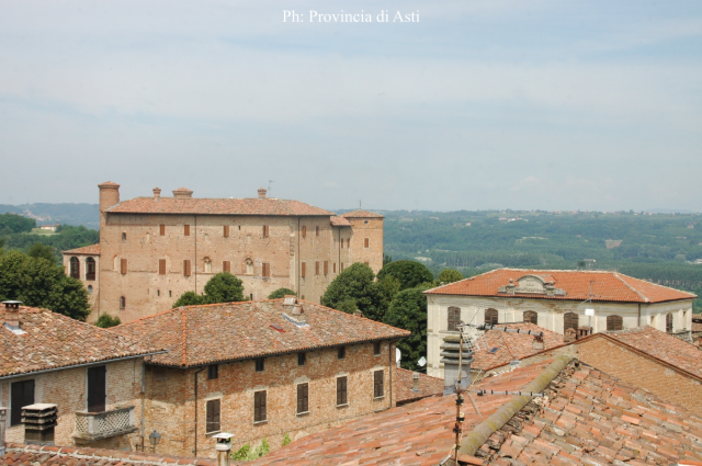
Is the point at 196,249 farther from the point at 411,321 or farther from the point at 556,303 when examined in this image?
the point at 556,303

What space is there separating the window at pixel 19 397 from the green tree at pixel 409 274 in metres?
47.6

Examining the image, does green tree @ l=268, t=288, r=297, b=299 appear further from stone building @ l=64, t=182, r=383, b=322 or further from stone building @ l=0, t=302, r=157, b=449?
stone building @ l=0, t=302, r=157, b=449

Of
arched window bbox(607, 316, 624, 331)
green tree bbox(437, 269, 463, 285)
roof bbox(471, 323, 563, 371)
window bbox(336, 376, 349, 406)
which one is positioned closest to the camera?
roof bbox(471, 323, 563, 371)

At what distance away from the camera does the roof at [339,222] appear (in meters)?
69.8

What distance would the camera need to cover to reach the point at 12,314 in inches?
719

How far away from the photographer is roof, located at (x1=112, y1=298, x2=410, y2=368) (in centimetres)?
2173

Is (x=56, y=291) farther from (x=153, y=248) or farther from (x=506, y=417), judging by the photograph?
(x=506, y=417)

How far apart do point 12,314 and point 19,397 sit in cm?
271

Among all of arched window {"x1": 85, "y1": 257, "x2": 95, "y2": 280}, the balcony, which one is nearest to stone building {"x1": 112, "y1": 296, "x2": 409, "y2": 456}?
the balcony

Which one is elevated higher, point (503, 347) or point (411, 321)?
point (503, 347)

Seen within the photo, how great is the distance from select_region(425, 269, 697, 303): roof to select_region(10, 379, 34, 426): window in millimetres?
28880

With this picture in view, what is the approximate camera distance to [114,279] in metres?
66.7

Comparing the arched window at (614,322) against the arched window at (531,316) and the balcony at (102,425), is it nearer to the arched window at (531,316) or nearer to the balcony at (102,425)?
the arched window at (531,316)

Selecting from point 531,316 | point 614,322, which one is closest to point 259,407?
point 531,316
